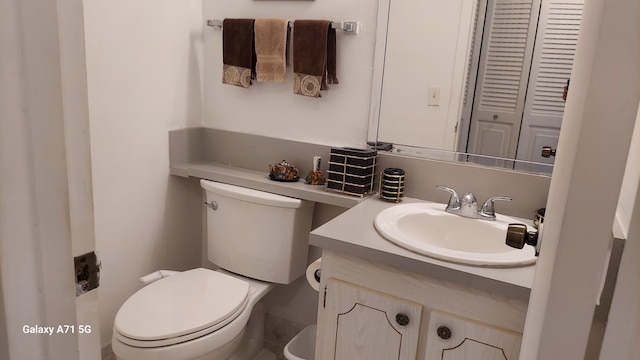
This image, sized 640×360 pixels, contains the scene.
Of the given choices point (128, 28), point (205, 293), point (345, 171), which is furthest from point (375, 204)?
point (128, 28)

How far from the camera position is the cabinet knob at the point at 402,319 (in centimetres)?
120

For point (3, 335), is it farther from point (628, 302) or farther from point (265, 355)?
point (265, 355)

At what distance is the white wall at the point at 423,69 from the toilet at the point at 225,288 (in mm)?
485

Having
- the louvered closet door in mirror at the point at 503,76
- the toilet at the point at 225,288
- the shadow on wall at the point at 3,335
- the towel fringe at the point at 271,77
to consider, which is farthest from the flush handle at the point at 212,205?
the shadow on wall at the point at 3,335

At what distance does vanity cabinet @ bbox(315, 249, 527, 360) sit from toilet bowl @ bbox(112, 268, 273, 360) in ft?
1.10

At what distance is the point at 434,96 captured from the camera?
5.20ft

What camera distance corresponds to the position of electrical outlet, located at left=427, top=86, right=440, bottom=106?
62.1 inches

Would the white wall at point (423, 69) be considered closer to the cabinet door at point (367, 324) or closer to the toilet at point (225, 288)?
the toilet at point (225, 288)

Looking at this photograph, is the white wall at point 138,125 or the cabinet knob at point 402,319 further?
the white wall at point 138,125

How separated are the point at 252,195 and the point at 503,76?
961mm

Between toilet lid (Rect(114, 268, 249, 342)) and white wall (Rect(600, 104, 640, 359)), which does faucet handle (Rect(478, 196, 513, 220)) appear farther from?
white wall (Rect(600, 104, 640, 359))

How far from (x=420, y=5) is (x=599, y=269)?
1318 millimetres

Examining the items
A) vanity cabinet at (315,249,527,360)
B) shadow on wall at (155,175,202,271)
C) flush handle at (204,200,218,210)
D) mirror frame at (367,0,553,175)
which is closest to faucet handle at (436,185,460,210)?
mirror frame at (367,0,553,175)

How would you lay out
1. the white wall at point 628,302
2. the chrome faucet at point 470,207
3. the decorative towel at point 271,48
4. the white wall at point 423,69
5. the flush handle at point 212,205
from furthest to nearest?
the flush handle at point 212,205 → the decorative towel at point 271,48 → the white wall at point 423,69 → the chrome faucet at point 470,207 → the white wall at point 628,302
